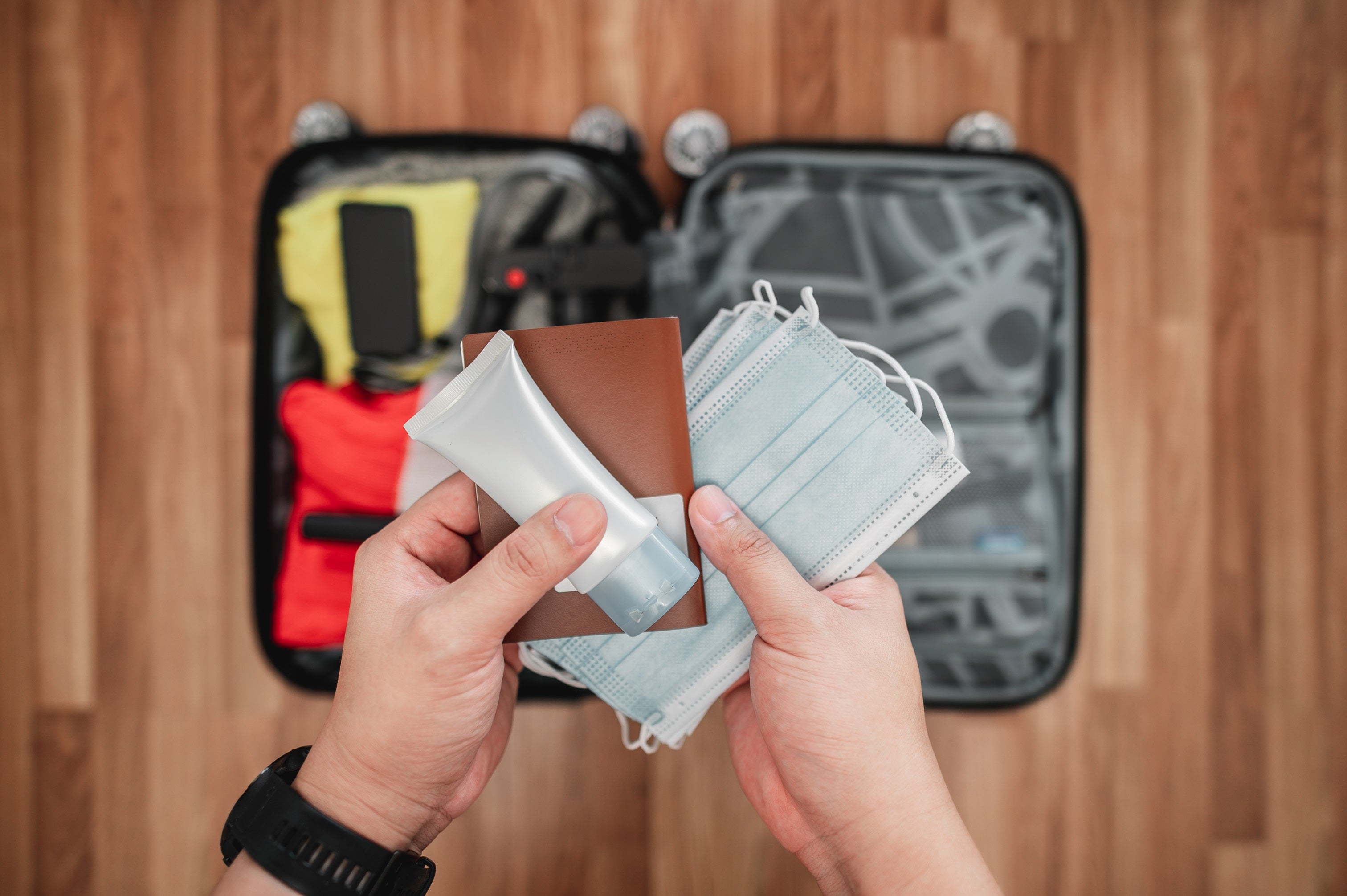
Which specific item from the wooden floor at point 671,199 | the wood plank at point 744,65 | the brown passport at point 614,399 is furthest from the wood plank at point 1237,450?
the brown passport at point 614,399

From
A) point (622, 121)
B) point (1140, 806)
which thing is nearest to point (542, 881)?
point (1140, 806)

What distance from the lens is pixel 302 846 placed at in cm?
45

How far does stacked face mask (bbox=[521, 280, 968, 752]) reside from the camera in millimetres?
470

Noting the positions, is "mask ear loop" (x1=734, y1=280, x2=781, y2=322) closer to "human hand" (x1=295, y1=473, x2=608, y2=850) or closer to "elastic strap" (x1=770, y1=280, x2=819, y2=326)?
"elastic strap" (x1=770, y1=280, x2=819, y2=326)

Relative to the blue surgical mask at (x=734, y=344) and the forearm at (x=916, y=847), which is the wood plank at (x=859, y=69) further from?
the forearm at (x=916, y=847)

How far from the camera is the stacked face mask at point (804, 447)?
47cm

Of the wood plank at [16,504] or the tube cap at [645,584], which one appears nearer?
the tube cap at [645,584]

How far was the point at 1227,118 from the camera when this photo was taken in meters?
0.83

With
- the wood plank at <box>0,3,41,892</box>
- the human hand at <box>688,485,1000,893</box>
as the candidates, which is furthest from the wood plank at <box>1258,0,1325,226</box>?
the wood plank at <box>0,3,41,892</box>

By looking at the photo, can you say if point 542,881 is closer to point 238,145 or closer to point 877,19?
point 238,145

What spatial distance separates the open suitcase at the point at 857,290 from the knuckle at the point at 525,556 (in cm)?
32

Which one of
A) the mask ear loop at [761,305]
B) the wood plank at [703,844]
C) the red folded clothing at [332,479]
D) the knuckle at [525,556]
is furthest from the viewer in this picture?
the wood plank at [703,844]

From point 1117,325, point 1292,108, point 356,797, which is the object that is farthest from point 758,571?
point 1292,108

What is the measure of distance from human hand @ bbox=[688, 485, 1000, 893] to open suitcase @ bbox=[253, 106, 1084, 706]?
0.83 feet
